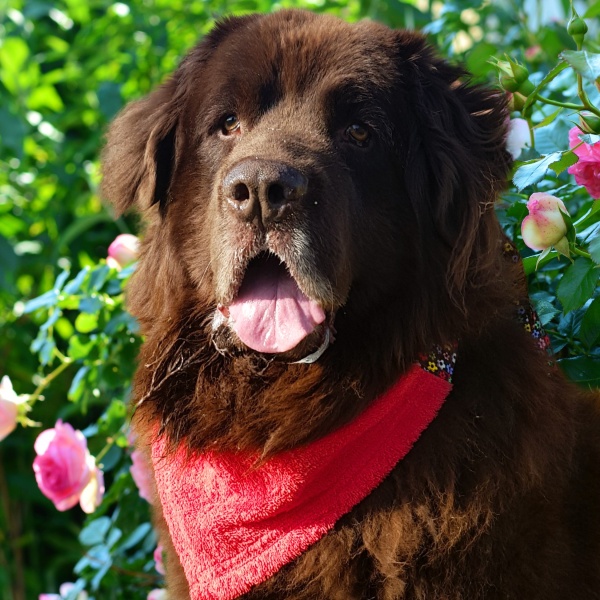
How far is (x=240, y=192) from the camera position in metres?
2.15

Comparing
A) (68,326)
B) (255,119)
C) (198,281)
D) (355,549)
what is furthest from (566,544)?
(68,326)

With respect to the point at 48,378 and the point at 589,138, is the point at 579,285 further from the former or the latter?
the point at 48,378

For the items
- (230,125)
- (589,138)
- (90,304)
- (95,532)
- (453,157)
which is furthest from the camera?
(95,532)

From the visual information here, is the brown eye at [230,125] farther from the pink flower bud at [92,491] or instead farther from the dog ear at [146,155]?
the pink flower bud at [92,491]

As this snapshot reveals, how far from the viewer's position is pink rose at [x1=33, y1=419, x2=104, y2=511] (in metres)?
2.87

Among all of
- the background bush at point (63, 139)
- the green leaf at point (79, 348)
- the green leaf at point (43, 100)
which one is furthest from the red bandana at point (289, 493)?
the green leaf at point (43, 100)

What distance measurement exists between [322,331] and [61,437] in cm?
107

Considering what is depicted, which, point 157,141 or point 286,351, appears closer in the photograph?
point 286,351

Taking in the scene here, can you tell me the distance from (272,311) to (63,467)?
1019mm

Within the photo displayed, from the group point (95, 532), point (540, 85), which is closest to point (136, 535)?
point (95, 532)

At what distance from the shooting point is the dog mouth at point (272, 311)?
2219 mm

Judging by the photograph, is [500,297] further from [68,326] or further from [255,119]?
[68,326]

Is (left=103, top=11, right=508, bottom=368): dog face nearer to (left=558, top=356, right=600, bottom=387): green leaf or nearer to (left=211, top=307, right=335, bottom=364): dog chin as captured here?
(left=211, top=307, right=335, bottom=364): dog chin

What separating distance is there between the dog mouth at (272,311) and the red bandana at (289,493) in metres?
0.24
